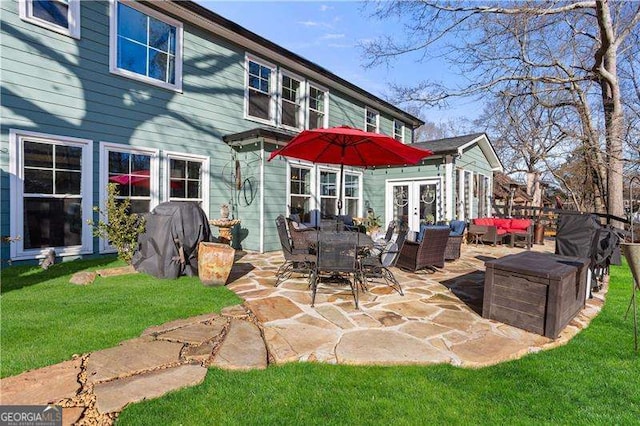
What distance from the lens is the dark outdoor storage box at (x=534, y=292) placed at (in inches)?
123

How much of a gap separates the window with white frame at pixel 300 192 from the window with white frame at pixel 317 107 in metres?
2.09

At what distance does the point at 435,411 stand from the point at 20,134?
739 centimetres

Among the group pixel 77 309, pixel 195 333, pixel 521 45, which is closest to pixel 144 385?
pixel 195 333

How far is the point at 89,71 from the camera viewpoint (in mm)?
6109

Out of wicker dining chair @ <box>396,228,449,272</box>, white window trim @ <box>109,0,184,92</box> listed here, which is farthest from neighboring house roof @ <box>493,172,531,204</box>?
white window trim @ <box>109,0,184,92</box>

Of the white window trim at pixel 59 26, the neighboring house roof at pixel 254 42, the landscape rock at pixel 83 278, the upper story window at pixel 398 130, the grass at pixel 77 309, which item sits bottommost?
the grass at pixel 77 309

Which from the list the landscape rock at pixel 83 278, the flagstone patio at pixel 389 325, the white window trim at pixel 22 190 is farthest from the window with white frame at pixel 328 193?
the landscape rock at pixel 83 278

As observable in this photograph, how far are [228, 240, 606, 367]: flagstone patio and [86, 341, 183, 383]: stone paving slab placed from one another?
0.88 metres

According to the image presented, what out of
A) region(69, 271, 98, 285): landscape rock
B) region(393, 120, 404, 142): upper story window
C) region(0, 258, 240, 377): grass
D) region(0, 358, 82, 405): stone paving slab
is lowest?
region(0, 358, 82, 405): stone paving slab

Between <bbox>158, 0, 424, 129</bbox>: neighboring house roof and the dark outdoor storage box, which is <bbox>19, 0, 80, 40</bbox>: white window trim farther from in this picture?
the dark outdoor storage box

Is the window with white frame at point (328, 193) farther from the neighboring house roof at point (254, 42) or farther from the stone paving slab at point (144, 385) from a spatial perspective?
the stone paving slab at point (144, 385)

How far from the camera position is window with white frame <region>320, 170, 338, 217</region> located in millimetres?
10141

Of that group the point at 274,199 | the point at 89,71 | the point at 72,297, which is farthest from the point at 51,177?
the point at 274,199

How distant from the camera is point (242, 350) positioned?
2732mm
